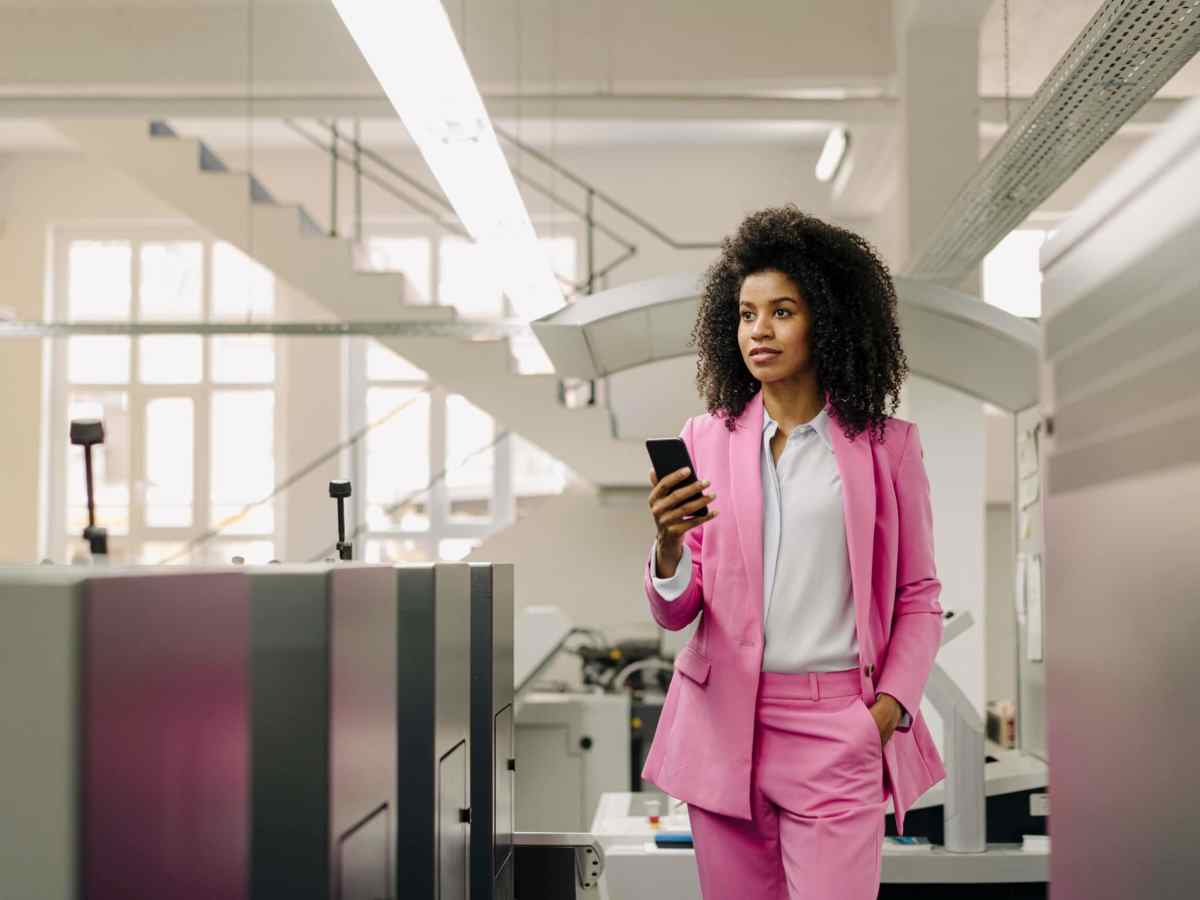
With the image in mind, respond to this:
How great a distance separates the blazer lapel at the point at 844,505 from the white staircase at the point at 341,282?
5.12 m

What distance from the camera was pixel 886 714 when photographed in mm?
1642

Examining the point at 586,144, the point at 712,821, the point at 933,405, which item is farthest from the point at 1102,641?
the point at 586,144

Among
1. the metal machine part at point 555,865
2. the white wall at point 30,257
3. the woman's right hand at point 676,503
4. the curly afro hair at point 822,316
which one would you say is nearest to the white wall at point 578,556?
the white wall at point 30,257

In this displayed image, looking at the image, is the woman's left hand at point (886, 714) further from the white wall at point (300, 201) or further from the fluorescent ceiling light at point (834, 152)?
the white wall at point (300, 201)

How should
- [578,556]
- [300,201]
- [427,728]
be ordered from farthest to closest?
[300,201] < [578,556] < [427,728]

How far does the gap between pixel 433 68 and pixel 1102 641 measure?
212cm

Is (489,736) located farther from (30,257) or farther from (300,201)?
(30,257)

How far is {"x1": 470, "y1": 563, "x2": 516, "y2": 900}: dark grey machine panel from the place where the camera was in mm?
1792

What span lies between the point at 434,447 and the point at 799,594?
26.5ft

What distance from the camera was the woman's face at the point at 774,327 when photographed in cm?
172

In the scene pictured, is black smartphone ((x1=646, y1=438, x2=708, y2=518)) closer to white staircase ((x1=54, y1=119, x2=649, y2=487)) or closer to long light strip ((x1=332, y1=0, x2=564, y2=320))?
long light strip ((x1=332, y1=0, x2=564, y2=320))

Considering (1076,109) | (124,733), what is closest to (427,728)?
(124,733)

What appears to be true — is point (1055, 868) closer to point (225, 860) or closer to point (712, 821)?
point (225, 860)

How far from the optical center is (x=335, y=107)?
625 centimetres
